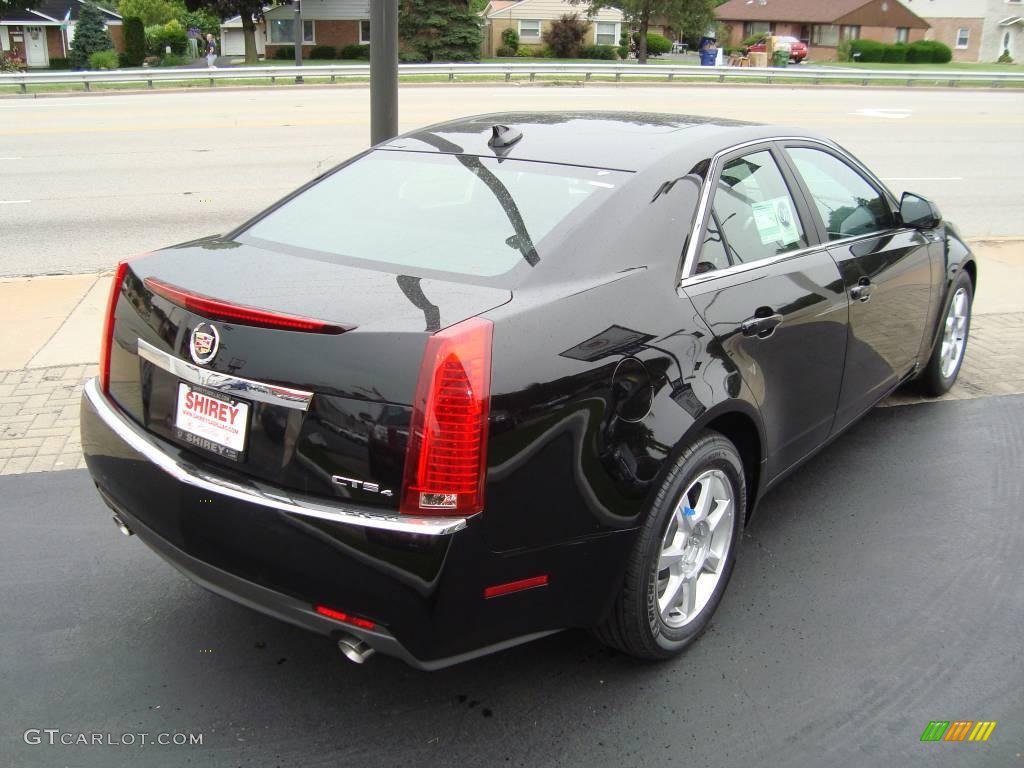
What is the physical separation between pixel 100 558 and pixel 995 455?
4230mm

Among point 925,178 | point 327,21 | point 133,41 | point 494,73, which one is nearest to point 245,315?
point 925,178

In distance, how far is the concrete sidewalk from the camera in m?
4.86

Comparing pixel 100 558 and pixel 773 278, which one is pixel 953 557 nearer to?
pixel 773 278

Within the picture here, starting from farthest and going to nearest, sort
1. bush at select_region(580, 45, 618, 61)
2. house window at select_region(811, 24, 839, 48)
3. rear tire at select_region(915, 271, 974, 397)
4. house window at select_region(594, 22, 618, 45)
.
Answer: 1. house window at select_region(811, 24, 839, 48)
2. house window at select_region(594, 22, 618, 45)
3. bush at select_region(580, 45, 618, 61)
4. rear tire at select_region(915, 271, 974, 397)

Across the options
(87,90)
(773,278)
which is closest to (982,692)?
(773,278)

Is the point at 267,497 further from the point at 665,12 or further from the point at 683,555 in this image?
the point at 665,12

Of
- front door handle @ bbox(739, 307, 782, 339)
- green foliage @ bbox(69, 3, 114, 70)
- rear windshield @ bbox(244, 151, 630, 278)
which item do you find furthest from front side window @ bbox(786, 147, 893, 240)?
green foliage @ bbox(69, 3, 114, 70)

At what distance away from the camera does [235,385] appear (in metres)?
2.58

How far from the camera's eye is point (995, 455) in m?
4.91

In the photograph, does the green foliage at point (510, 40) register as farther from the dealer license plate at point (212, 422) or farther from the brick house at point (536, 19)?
the dealer license plate at point (212, 422)

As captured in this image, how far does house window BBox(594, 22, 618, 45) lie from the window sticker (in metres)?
58.9

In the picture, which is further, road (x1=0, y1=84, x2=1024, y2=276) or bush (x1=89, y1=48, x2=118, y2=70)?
bush (x1=89, y1=48, x2=118, y2=70)

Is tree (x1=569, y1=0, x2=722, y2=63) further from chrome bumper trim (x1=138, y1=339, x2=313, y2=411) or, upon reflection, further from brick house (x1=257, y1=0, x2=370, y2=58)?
chrome bumper trim (x1=138, y1=339, x2=313, y2=411)

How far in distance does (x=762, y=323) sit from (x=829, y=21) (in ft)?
246
